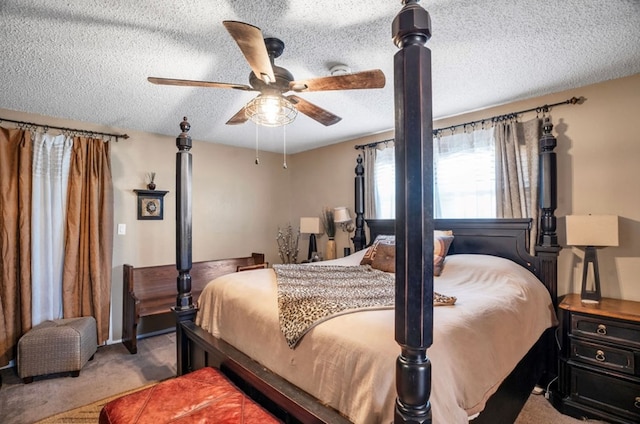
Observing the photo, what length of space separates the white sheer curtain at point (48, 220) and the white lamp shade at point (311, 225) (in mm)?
2707

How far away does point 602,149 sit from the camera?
2.41 m

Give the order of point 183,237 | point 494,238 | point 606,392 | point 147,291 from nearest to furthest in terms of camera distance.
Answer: point 606,392 < point 183,237 < point 494,238 < point 147,291

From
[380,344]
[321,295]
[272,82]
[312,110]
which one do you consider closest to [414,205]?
[380,344]

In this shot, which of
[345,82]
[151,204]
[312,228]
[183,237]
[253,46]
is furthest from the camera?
[312,228]

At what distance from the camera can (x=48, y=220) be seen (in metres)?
3.09

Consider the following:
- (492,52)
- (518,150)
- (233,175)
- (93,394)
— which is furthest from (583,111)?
(93,394)

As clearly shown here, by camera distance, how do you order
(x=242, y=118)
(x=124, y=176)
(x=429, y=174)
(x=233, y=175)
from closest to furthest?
(x=429, y=174) → (x=242, y=118) → (x=124, y=176) → (x=233, y=175)

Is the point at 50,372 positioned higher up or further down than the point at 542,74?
further down

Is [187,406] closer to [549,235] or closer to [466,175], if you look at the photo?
[549,235]

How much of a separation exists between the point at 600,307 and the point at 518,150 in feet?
4.47

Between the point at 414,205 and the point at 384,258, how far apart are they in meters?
1.96

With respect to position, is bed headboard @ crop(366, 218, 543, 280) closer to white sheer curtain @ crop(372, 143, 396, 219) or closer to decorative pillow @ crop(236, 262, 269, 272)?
white sheer curtain @ crop(372, 143, 396, 219)

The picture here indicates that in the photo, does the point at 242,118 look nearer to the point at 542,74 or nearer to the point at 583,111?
the point at 542,74

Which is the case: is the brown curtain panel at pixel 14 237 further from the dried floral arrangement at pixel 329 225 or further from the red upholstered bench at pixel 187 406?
the dried floral arrangement at pixel 329 225
